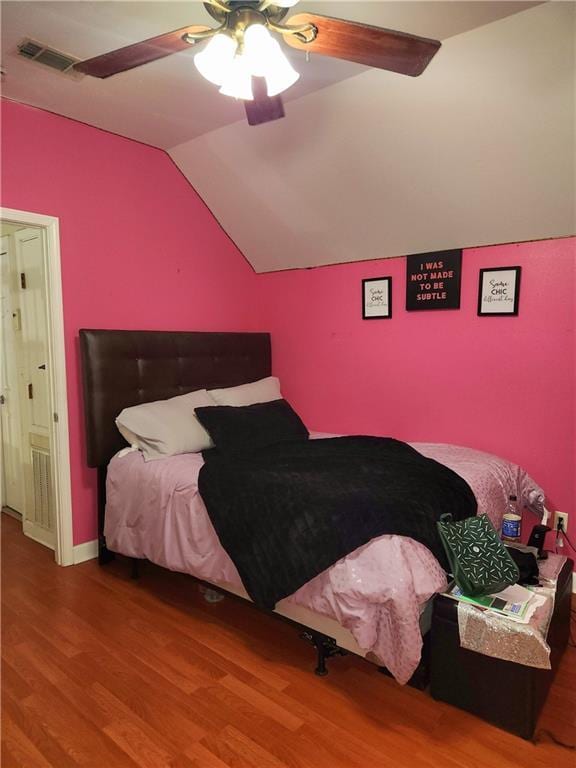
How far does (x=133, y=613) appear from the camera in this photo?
8.23ft

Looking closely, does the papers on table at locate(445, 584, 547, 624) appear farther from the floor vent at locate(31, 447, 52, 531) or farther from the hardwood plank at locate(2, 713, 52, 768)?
the floor vent at locate(31, 447, 52, 531)

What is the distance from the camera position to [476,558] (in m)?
1.87

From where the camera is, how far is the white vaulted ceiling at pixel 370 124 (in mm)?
1993

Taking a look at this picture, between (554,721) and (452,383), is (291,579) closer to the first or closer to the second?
(554,721)

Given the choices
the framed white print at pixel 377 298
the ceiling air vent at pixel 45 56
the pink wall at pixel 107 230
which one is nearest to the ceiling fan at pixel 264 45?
the ceiling air vent at pixel 45 56

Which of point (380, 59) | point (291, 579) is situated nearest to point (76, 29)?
point (380, 59)

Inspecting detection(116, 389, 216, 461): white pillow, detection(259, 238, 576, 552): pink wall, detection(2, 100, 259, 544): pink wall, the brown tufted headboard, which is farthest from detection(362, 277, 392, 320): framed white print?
detection(116, 389, 216, 461): white pillow

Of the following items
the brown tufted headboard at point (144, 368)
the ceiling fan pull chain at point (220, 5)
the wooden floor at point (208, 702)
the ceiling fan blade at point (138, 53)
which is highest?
the ceiling fan pull chain at point (220, 5)

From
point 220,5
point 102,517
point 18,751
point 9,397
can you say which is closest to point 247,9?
point 220,5

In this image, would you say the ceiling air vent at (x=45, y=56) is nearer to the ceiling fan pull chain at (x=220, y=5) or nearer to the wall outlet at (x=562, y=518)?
the ceiling fan pull chain at (x=220, y=5)

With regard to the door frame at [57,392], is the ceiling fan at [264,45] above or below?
above

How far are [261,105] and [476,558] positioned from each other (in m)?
1.88

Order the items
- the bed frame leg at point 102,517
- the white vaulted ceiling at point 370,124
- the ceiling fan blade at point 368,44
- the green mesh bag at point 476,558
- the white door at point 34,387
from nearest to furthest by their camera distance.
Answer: the ceiling fan blade at point 368,44 < the green mesh bag at point 476,558 < the white vaulted ceiling at point 370,124 < the bed frame leg at point 102,517 < the white door at point 34,387

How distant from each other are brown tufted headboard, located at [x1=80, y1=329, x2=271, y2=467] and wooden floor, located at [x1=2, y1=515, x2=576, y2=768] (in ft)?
3.31
